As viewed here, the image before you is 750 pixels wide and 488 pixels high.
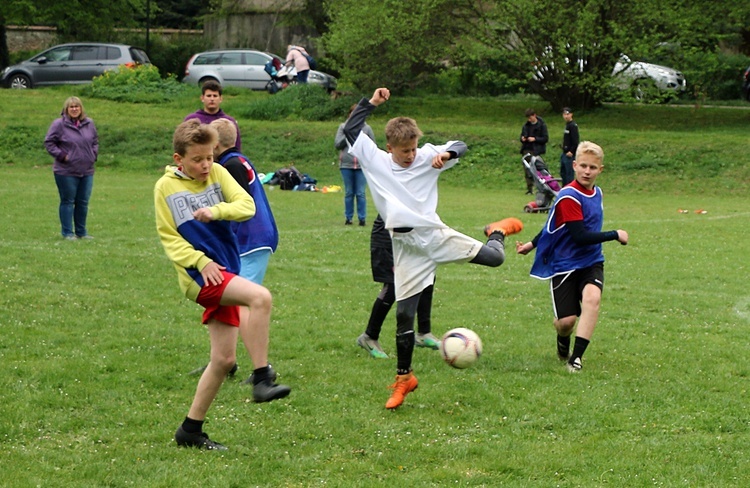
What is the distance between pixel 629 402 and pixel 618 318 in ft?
10.0

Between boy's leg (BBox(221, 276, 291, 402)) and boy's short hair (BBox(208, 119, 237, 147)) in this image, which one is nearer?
boy's leg (BBox(221, 276, 291, 402))

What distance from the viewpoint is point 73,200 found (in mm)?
13945

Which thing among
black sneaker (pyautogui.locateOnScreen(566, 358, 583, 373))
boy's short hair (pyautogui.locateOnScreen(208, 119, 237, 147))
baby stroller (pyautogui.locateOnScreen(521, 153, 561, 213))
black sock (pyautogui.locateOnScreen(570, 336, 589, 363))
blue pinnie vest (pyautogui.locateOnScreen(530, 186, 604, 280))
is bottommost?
baby stroller (pyautogui.locateOnScreen(521, 153, 561, 213))

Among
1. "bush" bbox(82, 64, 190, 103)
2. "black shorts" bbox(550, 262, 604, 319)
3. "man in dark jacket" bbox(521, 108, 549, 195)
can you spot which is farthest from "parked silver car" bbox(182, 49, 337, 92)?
"black shorts" bbox(550, 262, 604, 319)

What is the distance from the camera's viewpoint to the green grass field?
17.4ft

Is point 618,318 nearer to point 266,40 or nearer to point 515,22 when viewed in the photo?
point 515,22

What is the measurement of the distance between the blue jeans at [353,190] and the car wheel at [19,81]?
74.7ft

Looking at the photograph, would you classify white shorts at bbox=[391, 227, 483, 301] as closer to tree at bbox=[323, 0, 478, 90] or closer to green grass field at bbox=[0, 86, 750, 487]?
green grass field at bbox=[0, 86, 750, 487]

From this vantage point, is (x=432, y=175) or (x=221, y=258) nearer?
(x=221, y=258)

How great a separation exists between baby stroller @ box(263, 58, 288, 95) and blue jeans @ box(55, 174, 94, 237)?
20926 mm

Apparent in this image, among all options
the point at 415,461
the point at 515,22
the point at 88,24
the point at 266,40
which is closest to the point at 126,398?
the point at 415,461

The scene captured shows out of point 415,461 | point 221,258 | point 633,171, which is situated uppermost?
point 221,258

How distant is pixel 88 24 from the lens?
39.0 m

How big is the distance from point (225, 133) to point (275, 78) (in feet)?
91.8
